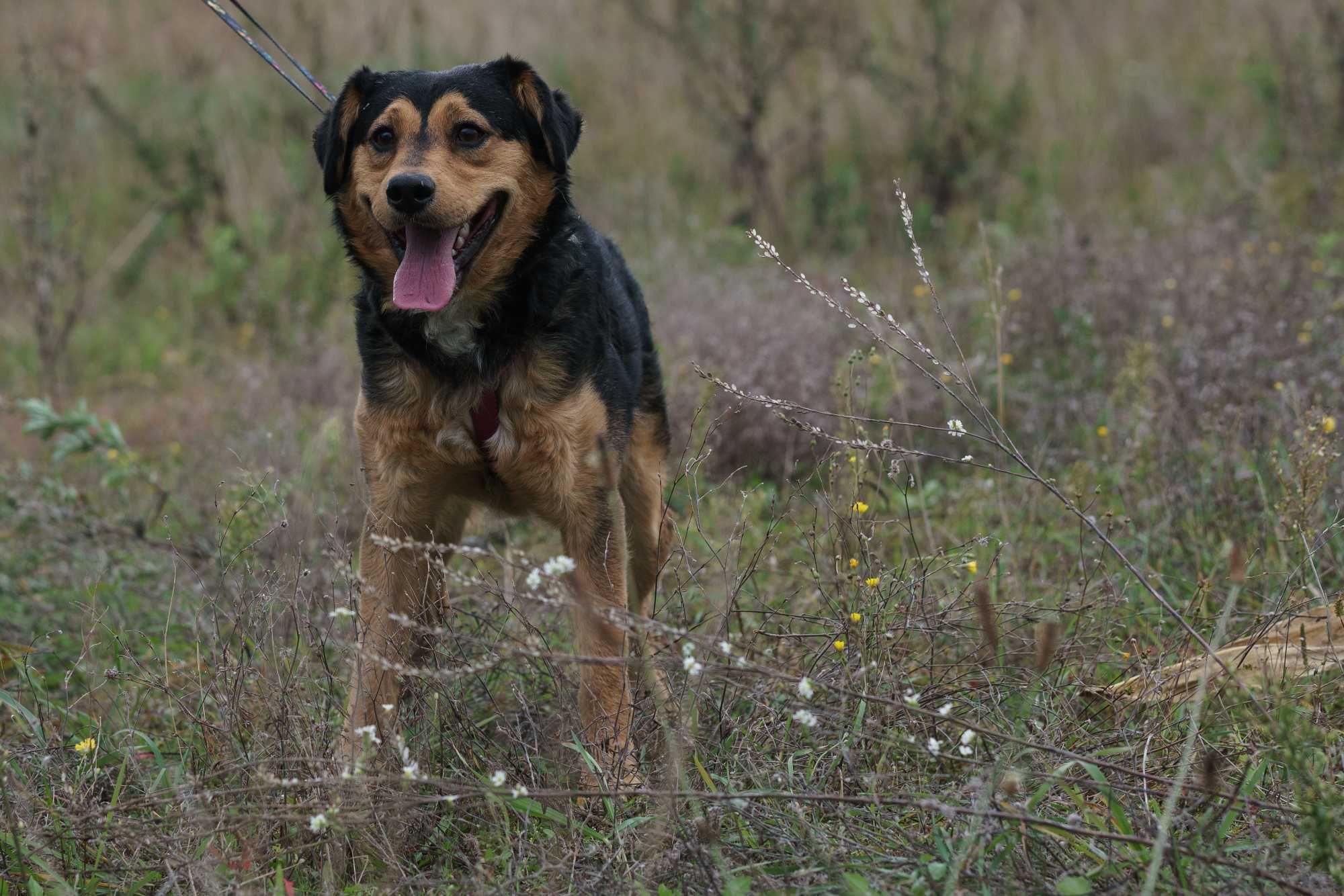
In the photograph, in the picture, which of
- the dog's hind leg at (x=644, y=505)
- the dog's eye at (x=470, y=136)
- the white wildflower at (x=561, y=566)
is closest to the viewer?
the white wildflower at (x=561, y=566)

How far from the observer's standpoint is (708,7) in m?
9.84

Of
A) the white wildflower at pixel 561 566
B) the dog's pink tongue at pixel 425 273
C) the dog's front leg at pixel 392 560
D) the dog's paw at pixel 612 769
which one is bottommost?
the dog's paw at pixel 612 769

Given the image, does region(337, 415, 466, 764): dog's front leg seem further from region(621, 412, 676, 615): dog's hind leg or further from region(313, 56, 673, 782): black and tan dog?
region(621, 412, 676, 615): dog's hind leg

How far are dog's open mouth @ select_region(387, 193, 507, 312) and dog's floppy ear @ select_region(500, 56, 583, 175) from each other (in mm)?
210

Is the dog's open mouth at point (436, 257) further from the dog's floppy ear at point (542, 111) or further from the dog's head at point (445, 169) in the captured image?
the dog's floppy ear at point (542, 111)

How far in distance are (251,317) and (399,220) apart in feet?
17.1

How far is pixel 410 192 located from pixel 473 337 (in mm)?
461

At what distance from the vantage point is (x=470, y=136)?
12.0 ft

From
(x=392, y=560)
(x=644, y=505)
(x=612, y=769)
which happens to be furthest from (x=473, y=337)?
(x=612, y=769)

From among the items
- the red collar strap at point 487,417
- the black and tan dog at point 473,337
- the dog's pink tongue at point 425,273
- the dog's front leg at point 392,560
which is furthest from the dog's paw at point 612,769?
the dog's pink tongue at point 425,273

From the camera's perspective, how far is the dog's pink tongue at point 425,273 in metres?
3.49

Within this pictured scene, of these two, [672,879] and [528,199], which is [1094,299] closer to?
[528,199]

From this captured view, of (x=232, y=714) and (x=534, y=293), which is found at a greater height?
(x=534, y=293)

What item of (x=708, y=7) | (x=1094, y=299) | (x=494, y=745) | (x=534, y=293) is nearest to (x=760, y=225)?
(x=708, y=7)
